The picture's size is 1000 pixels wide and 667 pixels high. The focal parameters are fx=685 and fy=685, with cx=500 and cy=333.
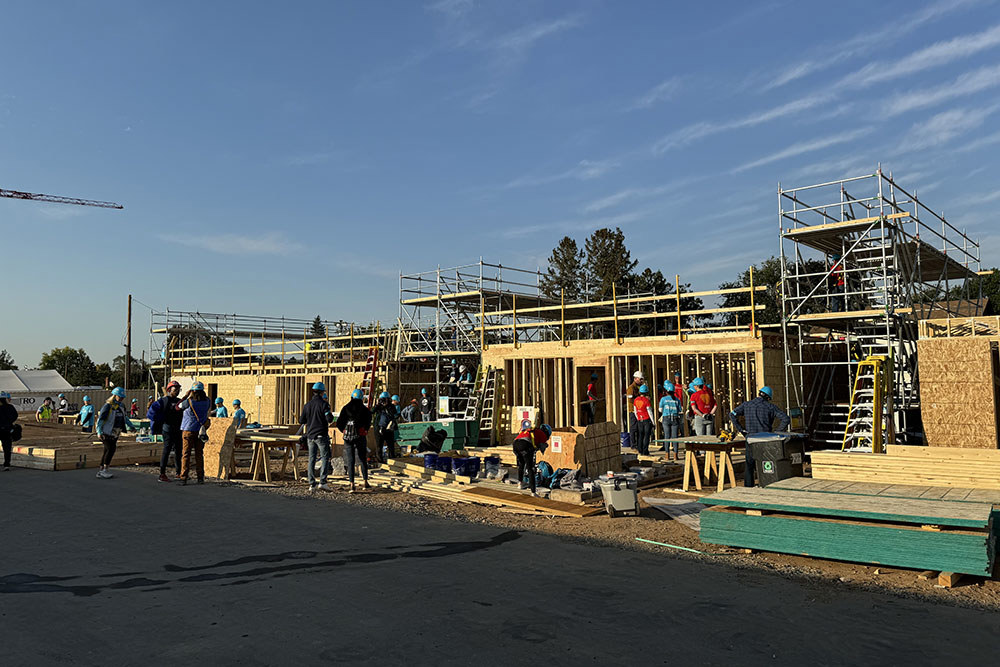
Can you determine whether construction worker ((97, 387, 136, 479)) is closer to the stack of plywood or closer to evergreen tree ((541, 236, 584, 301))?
the stack of plywood

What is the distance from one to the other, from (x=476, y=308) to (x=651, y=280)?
85.1 ft

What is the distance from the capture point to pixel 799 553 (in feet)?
24.4

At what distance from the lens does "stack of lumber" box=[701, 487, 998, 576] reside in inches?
256

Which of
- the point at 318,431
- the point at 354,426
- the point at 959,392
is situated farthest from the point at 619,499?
the point at 959,392

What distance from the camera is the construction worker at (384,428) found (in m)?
15.7

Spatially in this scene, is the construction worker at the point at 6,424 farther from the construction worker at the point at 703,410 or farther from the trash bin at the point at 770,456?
the trash bin at the point at 770,456

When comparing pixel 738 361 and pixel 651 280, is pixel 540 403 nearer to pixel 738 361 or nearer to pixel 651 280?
pixel 738 361

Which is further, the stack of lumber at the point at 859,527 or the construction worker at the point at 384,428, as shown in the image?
the construction worker at the point at 384,428

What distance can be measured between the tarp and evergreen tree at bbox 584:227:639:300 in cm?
4314

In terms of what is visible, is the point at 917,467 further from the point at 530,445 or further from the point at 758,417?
the point at 530,445

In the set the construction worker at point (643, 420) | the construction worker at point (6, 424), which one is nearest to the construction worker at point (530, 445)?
the construction worker at point (643, 420)

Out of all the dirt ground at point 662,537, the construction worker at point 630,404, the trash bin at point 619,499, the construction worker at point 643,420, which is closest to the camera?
the dirt ground at point 662,537

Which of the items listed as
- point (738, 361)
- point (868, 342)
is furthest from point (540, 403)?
point (868, 342)

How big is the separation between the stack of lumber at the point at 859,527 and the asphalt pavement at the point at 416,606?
0.72 meters
